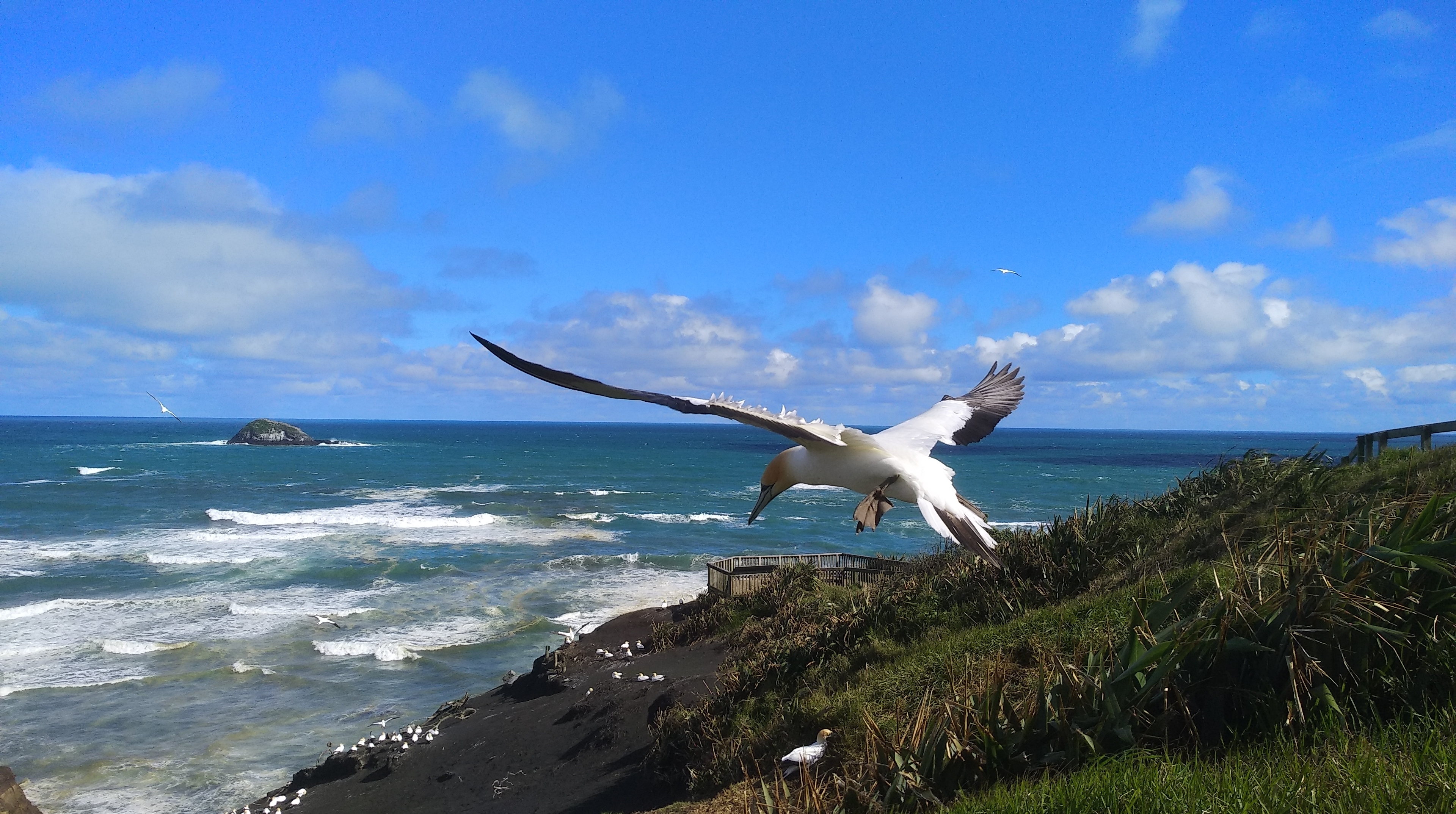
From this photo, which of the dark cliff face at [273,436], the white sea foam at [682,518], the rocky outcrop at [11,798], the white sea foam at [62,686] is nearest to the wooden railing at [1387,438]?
the rocky outcrop at [11,798]

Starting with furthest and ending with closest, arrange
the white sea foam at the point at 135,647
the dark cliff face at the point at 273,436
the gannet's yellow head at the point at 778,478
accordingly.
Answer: the dark cliff face at the point at 273,436
the white sea foam at the point at 135,647
the gannet's yellow head at the point at 778,478

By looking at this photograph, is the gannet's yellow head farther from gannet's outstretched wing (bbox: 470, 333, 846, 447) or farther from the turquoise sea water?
the turquoise sea water

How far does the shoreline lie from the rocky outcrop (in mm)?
2456

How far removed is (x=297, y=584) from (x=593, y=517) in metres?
17.5

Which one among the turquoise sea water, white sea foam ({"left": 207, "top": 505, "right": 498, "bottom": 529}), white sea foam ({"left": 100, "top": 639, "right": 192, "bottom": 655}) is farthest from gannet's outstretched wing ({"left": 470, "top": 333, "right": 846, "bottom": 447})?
white sea foam ({"left": 207, "top": 505, "right": 498, "bottom": 529})

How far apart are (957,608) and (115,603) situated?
2427cm

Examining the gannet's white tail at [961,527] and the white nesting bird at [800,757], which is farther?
the white nesting bird at [800,757]

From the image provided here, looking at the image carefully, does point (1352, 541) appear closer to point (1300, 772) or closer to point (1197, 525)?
point (1300, 772)

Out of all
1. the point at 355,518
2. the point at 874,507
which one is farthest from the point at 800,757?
the point at 355,518

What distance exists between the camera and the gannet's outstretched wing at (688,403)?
4.08 meters

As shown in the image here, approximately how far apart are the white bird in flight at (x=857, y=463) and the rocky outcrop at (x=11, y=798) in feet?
34.7

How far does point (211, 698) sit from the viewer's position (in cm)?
1678

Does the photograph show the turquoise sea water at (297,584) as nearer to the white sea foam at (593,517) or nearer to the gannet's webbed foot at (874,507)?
the white sea foam at (593,517)

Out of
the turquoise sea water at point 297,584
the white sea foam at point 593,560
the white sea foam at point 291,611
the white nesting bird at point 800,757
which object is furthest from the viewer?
the white sea foam at point 593,560
